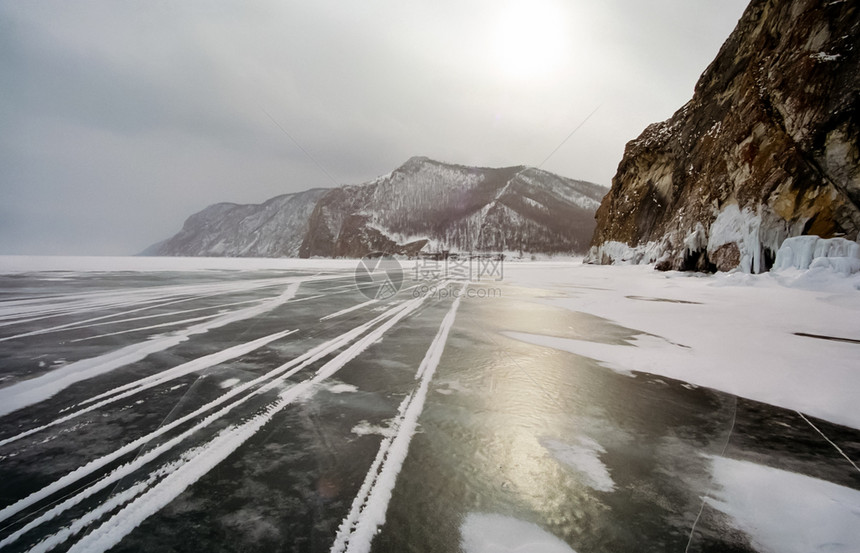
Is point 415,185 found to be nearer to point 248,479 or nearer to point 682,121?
point 682,121

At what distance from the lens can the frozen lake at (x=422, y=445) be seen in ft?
5.41

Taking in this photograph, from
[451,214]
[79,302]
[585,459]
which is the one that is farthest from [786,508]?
[451,214]

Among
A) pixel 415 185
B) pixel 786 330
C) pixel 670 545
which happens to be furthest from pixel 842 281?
pixel 415 185

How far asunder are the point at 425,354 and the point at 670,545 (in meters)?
3.46

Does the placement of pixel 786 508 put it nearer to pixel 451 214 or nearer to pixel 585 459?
pixel 585 459

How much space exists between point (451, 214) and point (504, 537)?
14331 centimetres

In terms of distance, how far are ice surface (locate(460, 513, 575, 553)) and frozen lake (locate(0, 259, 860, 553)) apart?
0.01 meters

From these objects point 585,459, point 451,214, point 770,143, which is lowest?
point 585,459

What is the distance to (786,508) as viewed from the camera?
1.83 metres

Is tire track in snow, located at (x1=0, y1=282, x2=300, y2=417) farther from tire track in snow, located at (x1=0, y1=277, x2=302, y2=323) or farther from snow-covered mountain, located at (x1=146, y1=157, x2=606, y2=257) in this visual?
snow-covered mountain, located at (x1=146, y1=157, x2=606, y2=257)

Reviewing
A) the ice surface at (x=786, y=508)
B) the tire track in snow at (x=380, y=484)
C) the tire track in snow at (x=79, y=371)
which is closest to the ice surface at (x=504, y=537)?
the tire track in snow at (x=380, y=484)

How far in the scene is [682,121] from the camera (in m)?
29.1

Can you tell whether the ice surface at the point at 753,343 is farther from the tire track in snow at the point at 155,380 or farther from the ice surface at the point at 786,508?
the tire track in snow at the point at 155,380

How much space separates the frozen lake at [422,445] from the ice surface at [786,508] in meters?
0.01
